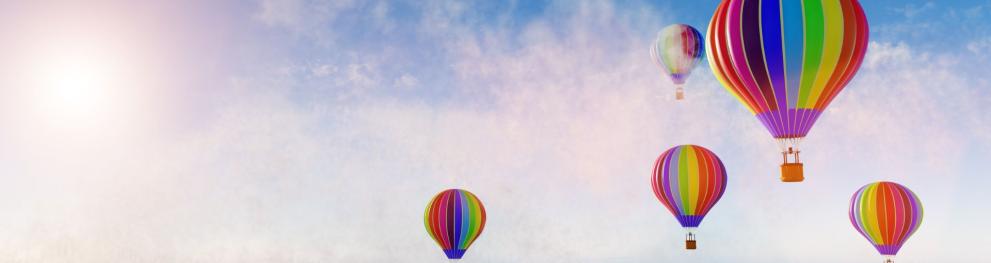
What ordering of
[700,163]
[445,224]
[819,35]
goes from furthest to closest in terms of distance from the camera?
[445,224], [700,163], [819,35]

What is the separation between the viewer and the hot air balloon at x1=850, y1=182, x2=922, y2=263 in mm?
37406

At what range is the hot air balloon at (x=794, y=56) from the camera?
26.5 metres

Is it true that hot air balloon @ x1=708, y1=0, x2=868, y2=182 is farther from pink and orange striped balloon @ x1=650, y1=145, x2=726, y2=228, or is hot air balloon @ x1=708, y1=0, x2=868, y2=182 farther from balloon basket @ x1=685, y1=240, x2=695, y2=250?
pink and orange striped balloon @ x1=650, y1=145, x2=726, y2=228

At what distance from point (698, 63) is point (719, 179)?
6.68 m

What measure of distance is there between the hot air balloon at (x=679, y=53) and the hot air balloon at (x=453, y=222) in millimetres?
9871

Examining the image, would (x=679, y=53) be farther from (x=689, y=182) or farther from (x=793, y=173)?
(x=793, y=173)

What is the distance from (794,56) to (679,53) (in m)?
14.6

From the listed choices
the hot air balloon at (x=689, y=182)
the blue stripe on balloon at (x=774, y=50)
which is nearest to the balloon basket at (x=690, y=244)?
the hot air balloon at (x=689, y=182)

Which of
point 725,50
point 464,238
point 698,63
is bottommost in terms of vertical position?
point 464,238

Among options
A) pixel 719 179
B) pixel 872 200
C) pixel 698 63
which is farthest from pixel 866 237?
pixel 698 63

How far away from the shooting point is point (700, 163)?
3662 centimetres

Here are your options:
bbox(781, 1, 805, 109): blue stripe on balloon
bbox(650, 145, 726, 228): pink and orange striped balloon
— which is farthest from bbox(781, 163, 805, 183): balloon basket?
bbox(650, 145, 726, 228): pink and orange striped balloon

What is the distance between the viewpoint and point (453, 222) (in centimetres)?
4088

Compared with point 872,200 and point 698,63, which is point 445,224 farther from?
point 872,200
